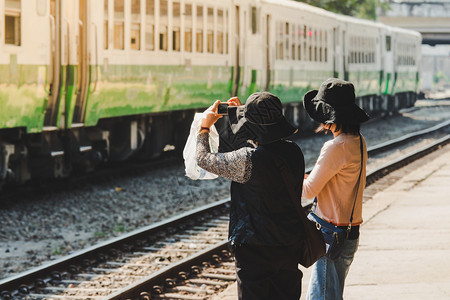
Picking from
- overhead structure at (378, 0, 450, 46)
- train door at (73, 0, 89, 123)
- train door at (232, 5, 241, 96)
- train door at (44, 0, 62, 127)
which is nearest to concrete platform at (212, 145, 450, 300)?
train door at (73, 0, 89, 123)

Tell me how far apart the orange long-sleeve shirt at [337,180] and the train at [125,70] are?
682cm

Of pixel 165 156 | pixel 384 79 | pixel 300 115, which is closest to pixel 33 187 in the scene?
pixel 165 156

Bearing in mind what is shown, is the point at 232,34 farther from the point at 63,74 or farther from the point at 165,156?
the point at 63,74

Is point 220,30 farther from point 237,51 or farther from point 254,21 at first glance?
point 254,21

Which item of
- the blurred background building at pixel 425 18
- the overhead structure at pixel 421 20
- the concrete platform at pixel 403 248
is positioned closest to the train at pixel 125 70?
the concrete platform at pixel 403 248

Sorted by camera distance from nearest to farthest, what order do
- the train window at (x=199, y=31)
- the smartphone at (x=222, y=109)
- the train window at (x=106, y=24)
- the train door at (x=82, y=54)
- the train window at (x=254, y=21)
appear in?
the smartphone at (x=222, y=109) < the train door at (x=82, y=54) < the train window at (x=106, y=24) < the train window at (x=199, y=31) < the train window at (x=254, y=21)

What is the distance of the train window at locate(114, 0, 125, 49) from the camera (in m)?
13.8

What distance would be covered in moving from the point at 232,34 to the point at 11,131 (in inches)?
293

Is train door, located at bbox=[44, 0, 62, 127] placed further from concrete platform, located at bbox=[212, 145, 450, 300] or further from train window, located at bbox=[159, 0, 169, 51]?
concrete platform, located at bbox=[212, 145, 450, 300]

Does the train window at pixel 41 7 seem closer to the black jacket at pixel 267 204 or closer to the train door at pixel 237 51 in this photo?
the train door at pixel 237 51

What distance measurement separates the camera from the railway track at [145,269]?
299 inches

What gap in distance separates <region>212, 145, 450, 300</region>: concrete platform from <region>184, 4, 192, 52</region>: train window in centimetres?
445

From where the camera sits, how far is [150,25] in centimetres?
1489

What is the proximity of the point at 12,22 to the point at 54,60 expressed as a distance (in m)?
0.99
